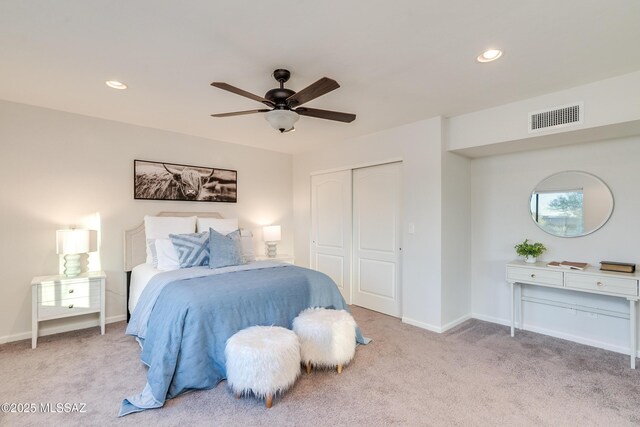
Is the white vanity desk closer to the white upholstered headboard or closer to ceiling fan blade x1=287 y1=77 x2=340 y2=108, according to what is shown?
ceiling fan blade x1=287 y1=77 x2=340 y2=108

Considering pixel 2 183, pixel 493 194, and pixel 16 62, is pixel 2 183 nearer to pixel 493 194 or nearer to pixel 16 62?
pixel 16 62

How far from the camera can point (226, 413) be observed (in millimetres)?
1998

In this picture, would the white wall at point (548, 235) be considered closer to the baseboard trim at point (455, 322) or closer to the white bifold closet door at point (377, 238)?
the baseboard trim at point (455, 322)

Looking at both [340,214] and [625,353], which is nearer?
[625,353]

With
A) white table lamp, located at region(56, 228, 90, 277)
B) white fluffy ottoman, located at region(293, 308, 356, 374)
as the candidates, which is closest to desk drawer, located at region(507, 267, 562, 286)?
white fluffy ottoman, located at region(293, 308, 356, 374)

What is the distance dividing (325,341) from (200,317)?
3.09 ft

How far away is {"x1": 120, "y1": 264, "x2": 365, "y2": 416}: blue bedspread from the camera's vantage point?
83.7 inches

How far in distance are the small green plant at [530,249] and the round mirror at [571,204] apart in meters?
0.22

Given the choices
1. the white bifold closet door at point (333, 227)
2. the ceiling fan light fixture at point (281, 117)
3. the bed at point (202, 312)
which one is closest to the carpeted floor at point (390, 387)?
the bed at point (202, 312)

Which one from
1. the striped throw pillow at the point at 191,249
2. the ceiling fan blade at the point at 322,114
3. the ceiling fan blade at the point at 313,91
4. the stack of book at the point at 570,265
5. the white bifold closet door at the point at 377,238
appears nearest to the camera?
the ceiling fan blade at the point at 313,91

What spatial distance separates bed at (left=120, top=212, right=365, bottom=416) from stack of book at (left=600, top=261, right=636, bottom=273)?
231cm

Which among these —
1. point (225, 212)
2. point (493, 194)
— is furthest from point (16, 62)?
point (493, 194)

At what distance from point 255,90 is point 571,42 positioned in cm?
229

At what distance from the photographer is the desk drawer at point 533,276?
298cm
